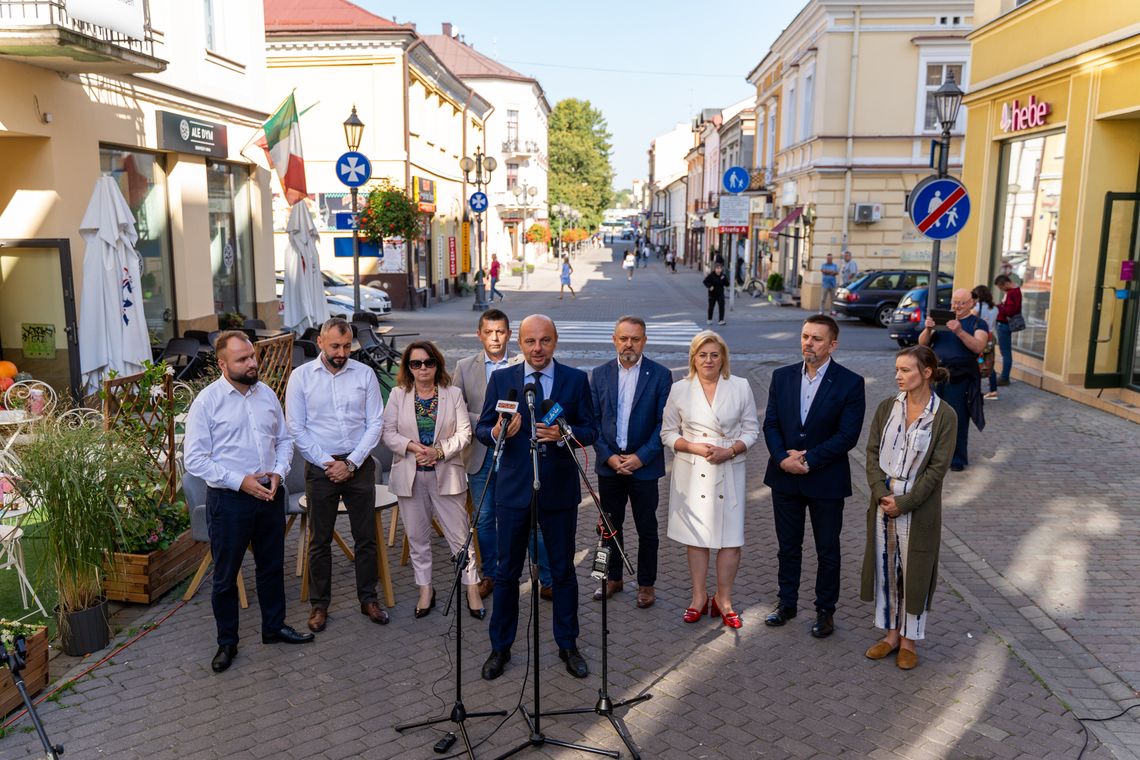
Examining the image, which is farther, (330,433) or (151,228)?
(151,228)

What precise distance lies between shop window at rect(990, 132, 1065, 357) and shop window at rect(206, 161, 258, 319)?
13465mm

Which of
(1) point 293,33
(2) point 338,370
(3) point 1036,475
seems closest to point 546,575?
(2) point 338,370

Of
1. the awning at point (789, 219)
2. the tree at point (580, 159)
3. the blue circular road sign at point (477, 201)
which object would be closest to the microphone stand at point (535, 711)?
the blue circular road sign at point (477, 201)

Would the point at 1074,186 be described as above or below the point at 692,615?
above

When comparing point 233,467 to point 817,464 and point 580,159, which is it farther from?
point 580,159

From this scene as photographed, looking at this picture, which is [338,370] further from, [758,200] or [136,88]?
[758,200]

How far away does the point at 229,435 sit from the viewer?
5230 millimetres

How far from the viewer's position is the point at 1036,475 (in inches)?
365

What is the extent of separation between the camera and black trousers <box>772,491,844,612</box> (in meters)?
5.62

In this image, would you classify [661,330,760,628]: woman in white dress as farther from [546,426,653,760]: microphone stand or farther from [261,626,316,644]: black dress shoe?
[261,626,316,644]: black dress shoe

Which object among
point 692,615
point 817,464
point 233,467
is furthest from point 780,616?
point 233,467

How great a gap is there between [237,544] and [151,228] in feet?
32.4

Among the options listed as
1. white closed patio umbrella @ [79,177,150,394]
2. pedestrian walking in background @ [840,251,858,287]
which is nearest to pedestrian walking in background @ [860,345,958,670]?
white closed patio umbrella @ [79,177,150,394]

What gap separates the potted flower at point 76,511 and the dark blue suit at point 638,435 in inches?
117
